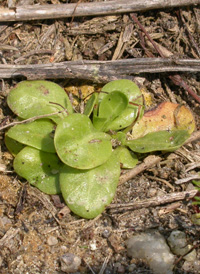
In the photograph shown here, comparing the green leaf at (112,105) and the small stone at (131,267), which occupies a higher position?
the green leaf at (112,105)

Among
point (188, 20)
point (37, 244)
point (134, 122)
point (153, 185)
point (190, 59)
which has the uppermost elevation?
point (188, 20)

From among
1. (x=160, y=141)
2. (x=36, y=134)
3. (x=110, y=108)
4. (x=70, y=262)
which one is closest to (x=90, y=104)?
(x=110, y=108)

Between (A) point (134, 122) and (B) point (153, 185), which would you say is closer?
(B) point (153, 185)

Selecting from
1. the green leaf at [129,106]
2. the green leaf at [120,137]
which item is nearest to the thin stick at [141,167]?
the green leaf at [120,137]

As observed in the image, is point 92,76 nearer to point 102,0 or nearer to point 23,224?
point 102,0

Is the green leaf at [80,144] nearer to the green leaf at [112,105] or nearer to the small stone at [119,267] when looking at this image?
the green leaf at [112,105]

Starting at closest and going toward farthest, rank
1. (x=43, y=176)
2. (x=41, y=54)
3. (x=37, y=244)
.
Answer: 1. (x=37, y=244)
2. (x=43, y=176)
3. (x=41, y=54)

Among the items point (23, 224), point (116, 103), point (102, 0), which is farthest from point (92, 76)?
point (23, 224)
